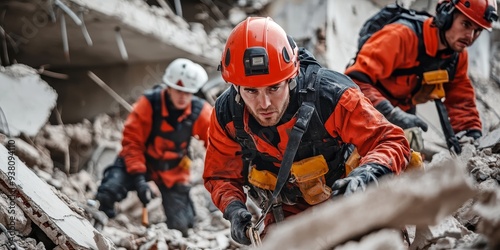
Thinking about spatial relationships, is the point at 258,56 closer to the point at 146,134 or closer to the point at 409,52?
the point at 409,52

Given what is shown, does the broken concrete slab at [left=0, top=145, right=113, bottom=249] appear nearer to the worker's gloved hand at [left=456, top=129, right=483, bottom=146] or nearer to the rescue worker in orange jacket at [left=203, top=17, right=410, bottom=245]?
the rescue worker in orange jacket at [left=203, top=17, right=410, bottom=245]

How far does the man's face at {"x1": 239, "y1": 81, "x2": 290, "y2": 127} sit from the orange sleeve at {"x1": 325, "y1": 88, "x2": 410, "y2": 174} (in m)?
0.27

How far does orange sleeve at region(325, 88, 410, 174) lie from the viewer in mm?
3477

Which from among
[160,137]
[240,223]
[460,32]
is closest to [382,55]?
[460,32]

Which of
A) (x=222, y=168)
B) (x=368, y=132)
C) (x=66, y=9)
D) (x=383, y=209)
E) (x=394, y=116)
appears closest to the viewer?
(x=383, y=209)

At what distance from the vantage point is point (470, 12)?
5219mm

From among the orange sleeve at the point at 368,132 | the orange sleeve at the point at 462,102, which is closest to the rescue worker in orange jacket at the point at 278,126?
the orange sleeve at the point at 368,132

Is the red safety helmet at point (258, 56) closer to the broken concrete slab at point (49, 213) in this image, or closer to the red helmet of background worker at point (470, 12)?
the broken concrete slab at point (49, 213)

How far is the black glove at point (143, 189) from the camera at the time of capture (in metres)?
6.92

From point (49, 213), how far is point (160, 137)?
10.6 ft

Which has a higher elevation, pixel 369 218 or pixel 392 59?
pixel 369 218

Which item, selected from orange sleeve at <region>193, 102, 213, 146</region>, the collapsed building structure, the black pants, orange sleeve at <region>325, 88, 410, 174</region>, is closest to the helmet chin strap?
orange sleeve at <region>325, 88, 410, 174</region>

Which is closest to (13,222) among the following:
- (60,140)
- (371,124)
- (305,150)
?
(305,150)

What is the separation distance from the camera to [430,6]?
9078 millimetres
